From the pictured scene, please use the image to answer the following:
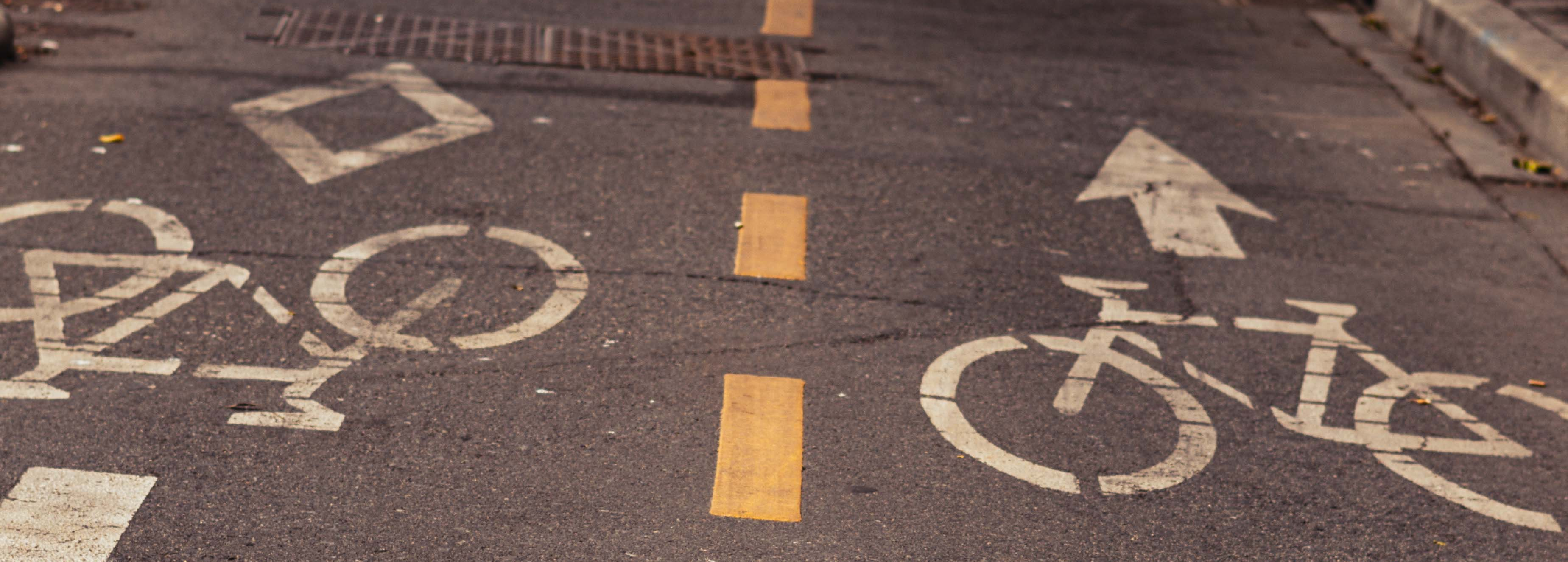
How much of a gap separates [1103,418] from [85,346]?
12.4 ft

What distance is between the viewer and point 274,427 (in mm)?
4195

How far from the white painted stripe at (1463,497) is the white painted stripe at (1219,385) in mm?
489

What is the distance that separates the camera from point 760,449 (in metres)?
4.27

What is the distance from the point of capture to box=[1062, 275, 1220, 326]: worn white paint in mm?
5250

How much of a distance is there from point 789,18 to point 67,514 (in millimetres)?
6402

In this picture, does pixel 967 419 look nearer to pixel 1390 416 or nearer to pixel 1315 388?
pixel 1315 388

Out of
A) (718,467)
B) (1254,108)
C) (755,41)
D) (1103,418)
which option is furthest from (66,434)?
(1254,108)

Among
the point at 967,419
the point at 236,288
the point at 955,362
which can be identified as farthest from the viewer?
the point at 236,288

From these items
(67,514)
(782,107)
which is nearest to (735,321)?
(67,514)

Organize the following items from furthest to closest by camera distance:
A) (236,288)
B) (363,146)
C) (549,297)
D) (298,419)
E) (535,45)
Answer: (535,45) < (363,146) < (549,297) < (236,288) < (298,419)

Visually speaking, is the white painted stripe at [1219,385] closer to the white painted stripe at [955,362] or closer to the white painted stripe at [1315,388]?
the white painted stripe at [1315,388]

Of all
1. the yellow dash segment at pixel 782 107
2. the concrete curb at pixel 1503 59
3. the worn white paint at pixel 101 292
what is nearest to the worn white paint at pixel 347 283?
the worn white paint at pixel 101 292

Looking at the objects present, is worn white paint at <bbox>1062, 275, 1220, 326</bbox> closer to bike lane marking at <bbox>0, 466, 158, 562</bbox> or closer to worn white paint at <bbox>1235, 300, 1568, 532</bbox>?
worn white paint at <bbox>1235, 300, 1568, 532</bbox>

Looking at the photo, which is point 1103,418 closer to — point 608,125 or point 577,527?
point 577,527
